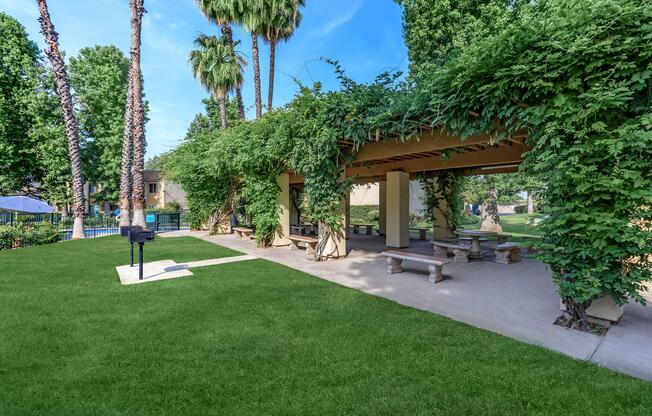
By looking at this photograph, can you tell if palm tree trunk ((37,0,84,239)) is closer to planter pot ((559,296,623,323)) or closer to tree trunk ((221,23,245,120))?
tree trunk ((221,23,245,120))

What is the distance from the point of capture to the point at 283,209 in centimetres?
1187

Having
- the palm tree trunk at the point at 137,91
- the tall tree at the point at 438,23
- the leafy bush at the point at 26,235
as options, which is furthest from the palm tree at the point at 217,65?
the tall tree at the point at 438,23

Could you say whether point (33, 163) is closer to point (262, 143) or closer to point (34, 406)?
point (262, 143)

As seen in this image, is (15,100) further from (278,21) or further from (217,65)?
(278,21)

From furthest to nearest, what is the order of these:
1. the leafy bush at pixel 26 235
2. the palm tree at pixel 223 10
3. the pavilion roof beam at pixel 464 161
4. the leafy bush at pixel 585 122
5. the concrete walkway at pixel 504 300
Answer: the palm tree at pixel 223 10, the leafy bush at pixel 26 235, the pavilion roof beam at pixel 464 161, the concrete walkway at pixel 504 300, the leafy bush at pixel 585 122

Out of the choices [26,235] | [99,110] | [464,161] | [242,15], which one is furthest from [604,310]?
[99,110]

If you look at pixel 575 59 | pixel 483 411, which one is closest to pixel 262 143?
pixel 575 59

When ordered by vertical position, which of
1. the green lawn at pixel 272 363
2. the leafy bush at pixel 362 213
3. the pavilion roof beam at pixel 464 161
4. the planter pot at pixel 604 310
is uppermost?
the pavilion roof beam at pixel 464 161

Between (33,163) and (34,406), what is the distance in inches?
1060

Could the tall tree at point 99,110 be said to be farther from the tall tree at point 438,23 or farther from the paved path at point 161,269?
the tall tree at point 438,23

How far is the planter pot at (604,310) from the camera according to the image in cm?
415

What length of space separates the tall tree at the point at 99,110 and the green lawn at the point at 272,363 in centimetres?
2349

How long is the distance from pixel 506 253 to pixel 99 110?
1142 inches

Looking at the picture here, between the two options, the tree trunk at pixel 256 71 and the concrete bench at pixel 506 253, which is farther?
the tree trunk at pixel 256 71
